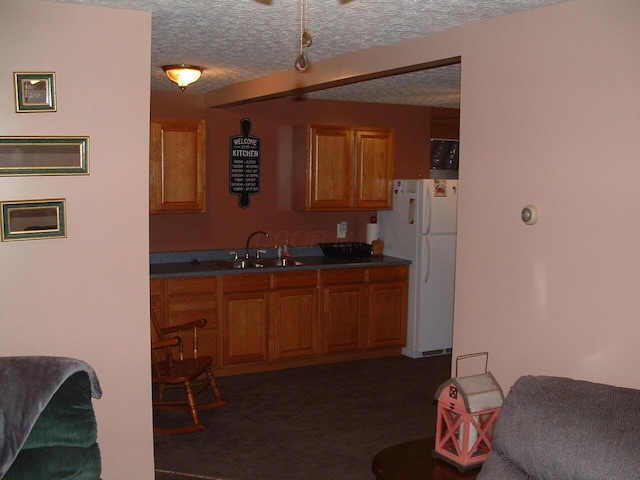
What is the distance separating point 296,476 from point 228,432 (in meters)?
0.84

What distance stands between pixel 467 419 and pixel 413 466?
0.28 metres

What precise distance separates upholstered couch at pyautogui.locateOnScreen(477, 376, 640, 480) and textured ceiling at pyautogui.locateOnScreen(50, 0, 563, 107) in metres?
1.62

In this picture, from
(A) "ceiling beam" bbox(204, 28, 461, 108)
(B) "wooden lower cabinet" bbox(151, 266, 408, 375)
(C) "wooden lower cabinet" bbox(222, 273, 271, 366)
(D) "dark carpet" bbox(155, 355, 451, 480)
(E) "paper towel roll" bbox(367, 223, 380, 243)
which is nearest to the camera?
(A) "ceiling beam" bbox(204, 28, 461, 108)

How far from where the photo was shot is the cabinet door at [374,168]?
6.68 m

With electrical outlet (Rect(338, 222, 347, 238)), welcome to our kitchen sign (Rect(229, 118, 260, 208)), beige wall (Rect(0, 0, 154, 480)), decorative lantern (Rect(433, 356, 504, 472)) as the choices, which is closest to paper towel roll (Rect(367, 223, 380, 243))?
electrical outlet (Rect(338, 222, 347, 238))

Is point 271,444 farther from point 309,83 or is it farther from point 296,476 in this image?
point 309,83

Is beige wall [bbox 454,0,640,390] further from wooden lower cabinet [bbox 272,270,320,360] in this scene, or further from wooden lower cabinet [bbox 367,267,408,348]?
wooden lower cabinet [bbox 367,267,408,348]

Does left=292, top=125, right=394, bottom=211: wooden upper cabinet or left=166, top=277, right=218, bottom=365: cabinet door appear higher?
left=292, top=125, right=394, bottom=211: wooden upper cabinet

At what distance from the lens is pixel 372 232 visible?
279 inches

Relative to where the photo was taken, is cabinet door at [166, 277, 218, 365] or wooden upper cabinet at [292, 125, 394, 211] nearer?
cabinet door at [166, 277, 218, 365]

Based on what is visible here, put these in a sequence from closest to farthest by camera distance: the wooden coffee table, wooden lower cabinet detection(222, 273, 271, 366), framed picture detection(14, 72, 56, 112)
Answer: the wooden coffee table → framed picture detection(14, 72, 56, 112) → wooden lower cabinet detection(222, 273, 271, 366)

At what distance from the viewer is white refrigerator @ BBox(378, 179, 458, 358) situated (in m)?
6.59

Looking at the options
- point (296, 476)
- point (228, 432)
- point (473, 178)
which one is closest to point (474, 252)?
point (473, 178)

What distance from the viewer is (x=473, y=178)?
136 inches
